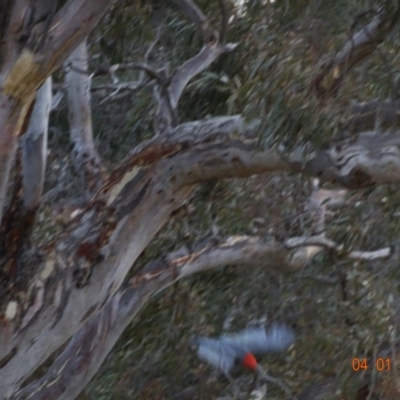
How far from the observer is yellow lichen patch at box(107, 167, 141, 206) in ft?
13.4

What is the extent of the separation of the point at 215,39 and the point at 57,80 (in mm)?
1225

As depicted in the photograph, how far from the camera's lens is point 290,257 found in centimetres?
554

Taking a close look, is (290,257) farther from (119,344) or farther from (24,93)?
(24,93)

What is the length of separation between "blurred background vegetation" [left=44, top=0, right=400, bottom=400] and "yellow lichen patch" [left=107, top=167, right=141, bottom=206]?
99cm

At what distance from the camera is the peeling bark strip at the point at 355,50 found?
4129mm

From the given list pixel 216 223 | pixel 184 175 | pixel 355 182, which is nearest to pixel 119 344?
pixel 216 223

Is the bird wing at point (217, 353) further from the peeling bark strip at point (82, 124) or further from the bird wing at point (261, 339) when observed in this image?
the peeling bark strip at point (82, 124)

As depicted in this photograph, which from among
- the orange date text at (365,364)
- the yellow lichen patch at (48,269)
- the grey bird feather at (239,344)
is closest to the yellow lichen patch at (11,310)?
the yellow lichen patch at (48,269)

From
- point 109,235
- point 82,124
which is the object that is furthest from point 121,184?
point 82,124

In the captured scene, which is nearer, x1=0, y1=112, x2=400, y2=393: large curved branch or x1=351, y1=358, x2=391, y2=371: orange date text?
x1=0, y1=112, x2=400, y2=393: large curved branch

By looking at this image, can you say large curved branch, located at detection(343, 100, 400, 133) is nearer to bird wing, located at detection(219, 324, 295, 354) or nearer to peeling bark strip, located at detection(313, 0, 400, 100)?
peeling bark strip, located at detection(313, 0, 400, 100)

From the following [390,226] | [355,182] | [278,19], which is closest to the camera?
[355,182]

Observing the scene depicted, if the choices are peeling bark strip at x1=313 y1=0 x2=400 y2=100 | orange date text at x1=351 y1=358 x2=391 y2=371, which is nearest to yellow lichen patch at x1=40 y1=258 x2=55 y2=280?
peeling bark strip at x1=313 y1=0 x2=400 y2=100

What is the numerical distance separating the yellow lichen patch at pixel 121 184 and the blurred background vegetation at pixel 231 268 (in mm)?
994
